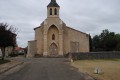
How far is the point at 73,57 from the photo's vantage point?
60469 mm

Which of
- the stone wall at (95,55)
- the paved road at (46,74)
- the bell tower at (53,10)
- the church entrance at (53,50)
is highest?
the bell tower at (53,10)

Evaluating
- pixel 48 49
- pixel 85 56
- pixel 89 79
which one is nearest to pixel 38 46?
pixel 48 49

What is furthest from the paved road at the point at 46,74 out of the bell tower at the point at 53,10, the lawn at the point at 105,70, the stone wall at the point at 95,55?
the bell tower at the point at 53,10

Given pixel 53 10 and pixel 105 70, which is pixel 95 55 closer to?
pixel 53 10

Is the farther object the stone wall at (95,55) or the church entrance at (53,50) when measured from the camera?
the church entrance at (53,50)

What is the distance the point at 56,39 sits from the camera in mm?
89562

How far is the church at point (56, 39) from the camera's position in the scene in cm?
8806

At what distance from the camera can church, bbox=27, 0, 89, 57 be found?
8806cm

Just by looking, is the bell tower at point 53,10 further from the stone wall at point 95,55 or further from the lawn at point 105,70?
the lawn at point 105,70

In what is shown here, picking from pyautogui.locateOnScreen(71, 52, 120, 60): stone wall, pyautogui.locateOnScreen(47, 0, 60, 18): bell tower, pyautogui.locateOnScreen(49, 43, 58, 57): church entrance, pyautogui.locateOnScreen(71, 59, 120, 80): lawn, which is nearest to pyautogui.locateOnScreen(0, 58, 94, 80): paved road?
pyautogui.locateOnScreen(71, 59, 120, 80): lawn

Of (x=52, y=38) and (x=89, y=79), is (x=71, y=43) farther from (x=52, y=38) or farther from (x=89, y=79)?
(x=89, y=79)

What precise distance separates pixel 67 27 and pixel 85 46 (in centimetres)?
726

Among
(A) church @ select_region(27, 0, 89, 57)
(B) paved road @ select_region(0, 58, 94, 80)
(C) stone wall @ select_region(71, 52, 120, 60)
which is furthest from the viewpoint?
(A) church @ select_region(27, 0, 89, 57)

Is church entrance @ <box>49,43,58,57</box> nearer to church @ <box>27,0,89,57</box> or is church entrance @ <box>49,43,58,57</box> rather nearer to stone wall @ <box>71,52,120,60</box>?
church @ <box>27,0,89,57</box>
